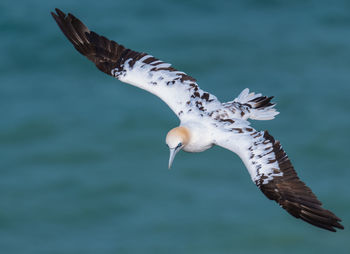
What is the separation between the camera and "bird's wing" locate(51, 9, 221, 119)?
48.1 feet

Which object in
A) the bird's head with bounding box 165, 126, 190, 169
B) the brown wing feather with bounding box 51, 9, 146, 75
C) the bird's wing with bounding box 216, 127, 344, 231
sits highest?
the brown wing feather with bounding box 51, 9, 146, 75

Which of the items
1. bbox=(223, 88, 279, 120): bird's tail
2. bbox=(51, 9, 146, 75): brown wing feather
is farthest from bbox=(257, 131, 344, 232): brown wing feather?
bbox=(51, 9, 146, 75): brown wing feather

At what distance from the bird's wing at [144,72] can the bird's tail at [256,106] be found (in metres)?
0.50

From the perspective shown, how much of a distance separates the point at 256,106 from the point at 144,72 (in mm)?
2329

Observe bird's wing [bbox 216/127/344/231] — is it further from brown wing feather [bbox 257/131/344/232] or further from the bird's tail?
the bird's tail

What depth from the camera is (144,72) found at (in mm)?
15211

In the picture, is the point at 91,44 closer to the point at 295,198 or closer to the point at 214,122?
the point at 214,122

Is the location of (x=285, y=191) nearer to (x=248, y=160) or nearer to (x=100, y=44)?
(x=248, y=160)

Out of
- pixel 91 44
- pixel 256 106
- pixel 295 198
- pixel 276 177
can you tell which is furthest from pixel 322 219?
pixel 91 44

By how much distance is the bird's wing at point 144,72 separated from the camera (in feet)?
48.1

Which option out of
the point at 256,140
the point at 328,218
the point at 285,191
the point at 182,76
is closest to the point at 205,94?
the point at 182,76

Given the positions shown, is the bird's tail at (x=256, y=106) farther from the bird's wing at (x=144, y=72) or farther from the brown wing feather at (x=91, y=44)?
the brown wing feather at (x=91, y=44)

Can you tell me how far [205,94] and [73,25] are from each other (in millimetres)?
3158

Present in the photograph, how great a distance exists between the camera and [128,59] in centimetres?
1550
